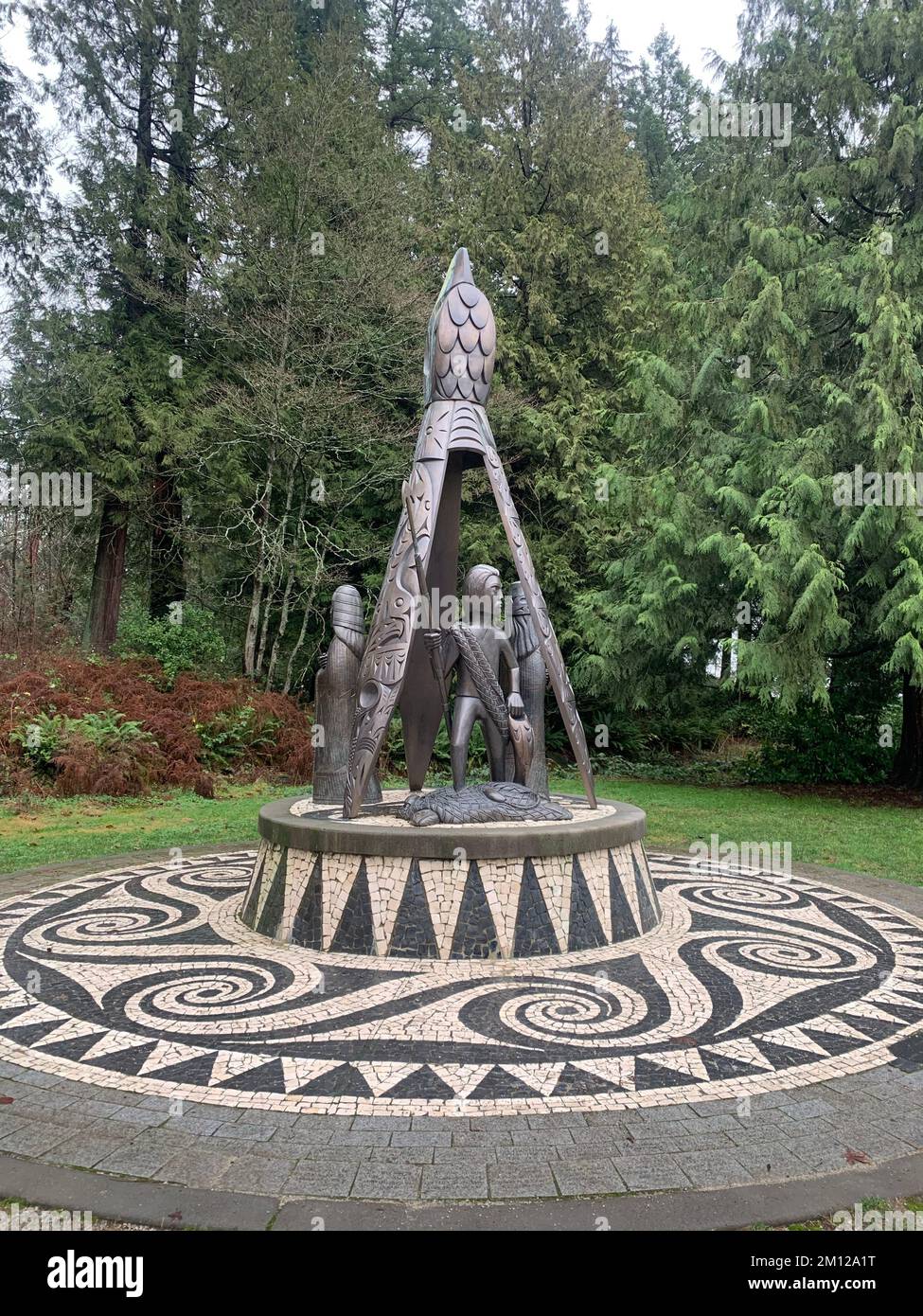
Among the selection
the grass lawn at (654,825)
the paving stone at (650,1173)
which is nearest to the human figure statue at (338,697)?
the grass lawn at (654,825)

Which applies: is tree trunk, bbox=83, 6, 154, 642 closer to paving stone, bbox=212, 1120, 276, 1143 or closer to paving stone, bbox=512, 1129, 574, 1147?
paving stone, bbox=212, 1120, 276, 1143

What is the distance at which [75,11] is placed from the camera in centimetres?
1900

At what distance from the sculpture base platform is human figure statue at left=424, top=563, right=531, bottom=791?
893 mm

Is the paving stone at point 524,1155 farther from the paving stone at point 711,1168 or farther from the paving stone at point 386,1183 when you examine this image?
the paving stone at point 711,1168

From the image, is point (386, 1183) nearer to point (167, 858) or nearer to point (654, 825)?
point (167, 858)

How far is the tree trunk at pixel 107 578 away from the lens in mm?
18188

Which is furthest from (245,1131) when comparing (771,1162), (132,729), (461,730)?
(132,729)

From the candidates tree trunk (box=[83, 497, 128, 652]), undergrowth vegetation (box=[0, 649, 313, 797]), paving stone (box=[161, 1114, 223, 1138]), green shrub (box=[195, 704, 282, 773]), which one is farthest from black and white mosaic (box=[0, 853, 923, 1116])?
tree trunk (box=[83, 497, 128, 652])

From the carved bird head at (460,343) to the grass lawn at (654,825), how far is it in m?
5.80

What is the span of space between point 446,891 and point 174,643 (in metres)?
13.0

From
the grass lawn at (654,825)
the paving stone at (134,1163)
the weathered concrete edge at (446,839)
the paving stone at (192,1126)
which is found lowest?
the grass lawn at (654,825)

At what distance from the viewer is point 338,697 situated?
889cm

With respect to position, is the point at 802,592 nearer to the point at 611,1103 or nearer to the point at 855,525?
the point at 855,525

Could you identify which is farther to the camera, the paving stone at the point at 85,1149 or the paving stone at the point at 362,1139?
the paving stone at the point at 362,1139
